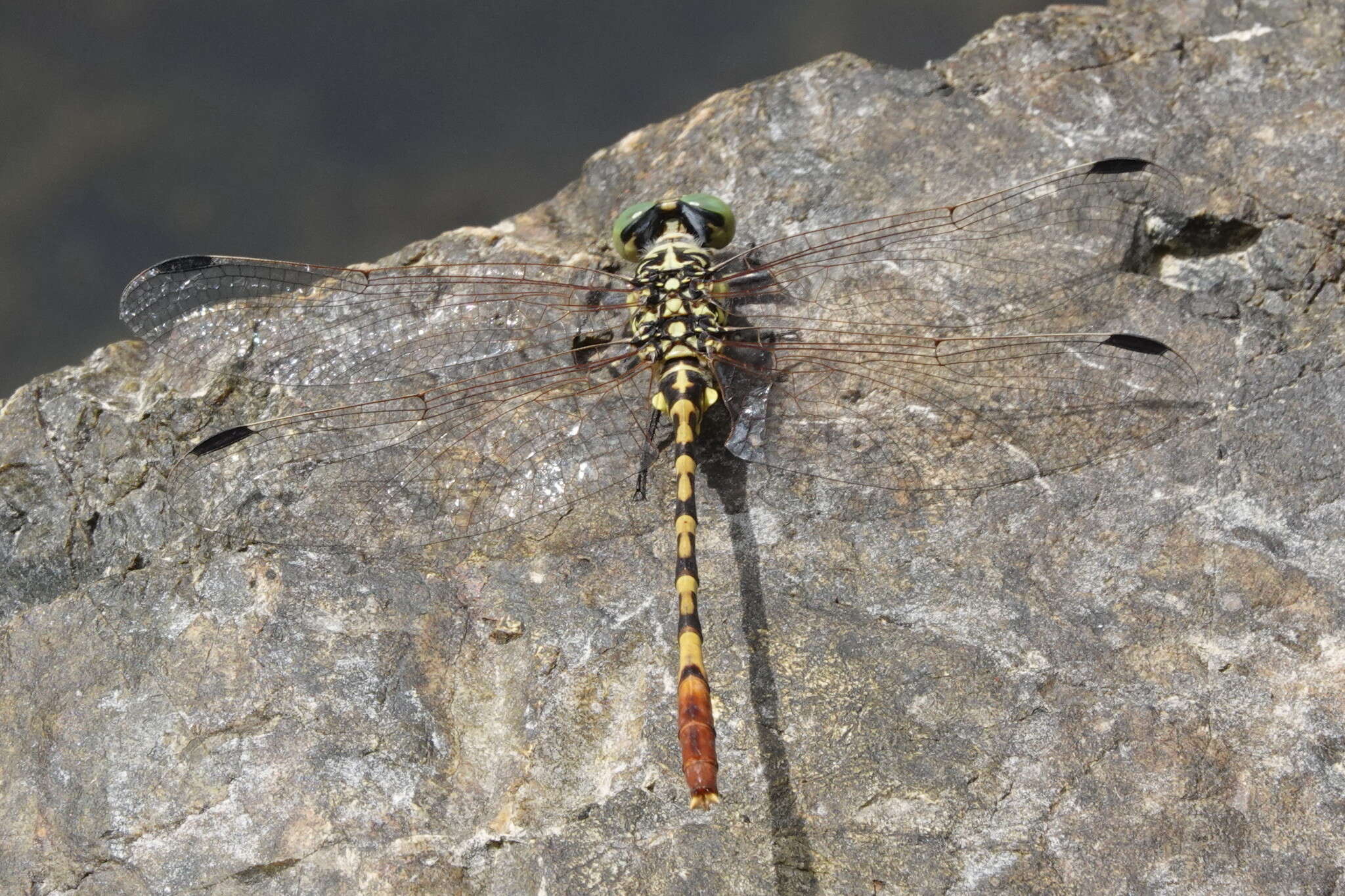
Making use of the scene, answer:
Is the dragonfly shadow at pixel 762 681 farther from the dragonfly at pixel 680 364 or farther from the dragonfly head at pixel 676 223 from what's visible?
the dragonfly head at pixel 676 223

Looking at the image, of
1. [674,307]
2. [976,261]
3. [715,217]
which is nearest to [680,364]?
[674,307]

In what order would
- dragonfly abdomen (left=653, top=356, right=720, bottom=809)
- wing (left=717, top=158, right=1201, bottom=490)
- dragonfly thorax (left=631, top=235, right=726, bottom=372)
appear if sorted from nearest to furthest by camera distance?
dragonfly abdomen (left=653, top=356, right=720, bottom=809) → wing (left=717, top=158, right=1201, bottom=490) → dragonfly thorax (left=631, top=235, right=726, bottom=372)

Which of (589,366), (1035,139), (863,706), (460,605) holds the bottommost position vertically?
(863,706)

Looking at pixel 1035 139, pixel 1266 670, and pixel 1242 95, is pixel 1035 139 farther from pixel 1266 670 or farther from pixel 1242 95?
pixel 1266 670

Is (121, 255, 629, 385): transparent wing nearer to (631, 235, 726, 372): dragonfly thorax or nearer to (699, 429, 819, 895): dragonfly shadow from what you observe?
(631, 235, 726, 372): dragonfly thorax

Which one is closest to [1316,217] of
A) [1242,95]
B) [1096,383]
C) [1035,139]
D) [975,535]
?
[1242,95]

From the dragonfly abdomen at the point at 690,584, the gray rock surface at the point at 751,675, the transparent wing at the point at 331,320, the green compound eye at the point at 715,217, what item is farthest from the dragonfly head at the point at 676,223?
the gray rock surface at the point at 751,675

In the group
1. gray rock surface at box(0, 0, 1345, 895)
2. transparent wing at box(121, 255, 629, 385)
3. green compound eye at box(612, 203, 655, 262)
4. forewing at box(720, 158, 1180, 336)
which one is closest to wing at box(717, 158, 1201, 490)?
forewing at box(720, 158, 1180, 336)
